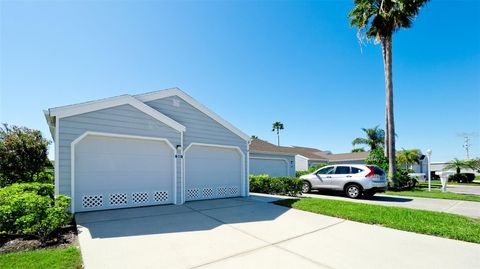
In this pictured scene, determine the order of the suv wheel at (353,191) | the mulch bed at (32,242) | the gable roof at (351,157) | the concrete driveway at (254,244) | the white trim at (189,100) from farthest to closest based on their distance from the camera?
the gable roof at (351,157) < the suv wheel at (353,191) < the white trim at (189,100) < the mulch bed at (32,242) < the concrete driveway at (254,244)

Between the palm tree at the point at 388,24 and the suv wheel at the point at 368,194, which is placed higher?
the palm tree at the point at 388,24

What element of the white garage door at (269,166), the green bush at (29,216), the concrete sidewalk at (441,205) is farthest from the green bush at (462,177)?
the green bush at (29,216)

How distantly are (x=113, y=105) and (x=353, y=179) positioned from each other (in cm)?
1031

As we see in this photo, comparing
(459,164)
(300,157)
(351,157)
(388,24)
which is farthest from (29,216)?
(459,164)

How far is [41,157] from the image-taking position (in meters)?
13.6

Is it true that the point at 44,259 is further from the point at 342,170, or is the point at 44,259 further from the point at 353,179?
the point at 342,170

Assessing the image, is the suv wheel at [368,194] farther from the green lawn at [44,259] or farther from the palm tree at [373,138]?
the palm tree at [373,138]

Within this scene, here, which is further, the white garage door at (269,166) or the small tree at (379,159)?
the white garage door at (269,166)

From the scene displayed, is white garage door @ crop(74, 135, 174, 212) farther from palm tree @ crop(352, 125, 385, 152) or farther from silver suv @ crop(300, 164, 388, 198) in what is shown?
palm tree @ crop(352, 125, 385, 152)

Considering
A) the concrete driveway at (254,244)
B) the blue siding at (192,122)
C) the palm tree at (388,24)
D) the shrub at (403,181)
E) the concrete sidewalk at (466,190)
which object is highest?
the palm tree at (388,24)

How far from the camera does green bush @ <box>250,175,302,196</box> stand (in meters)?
11.7

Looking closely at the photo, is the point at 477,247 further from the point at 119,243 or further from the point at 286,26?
the point at 286,26

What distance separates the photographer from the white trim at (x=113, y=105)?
6.94m

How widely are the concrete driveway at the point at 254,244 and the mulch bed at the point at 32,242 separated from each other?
0.23 m
